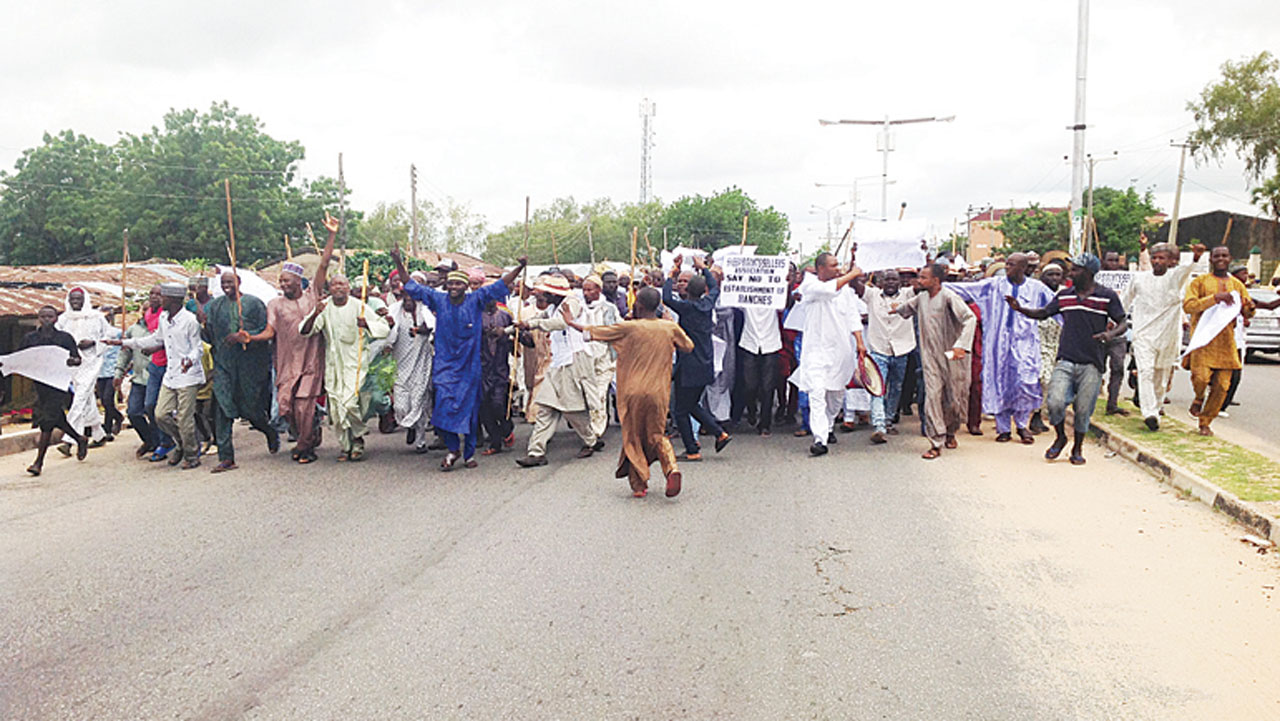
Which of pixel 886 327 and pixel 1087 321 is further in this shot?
pixel 886 327

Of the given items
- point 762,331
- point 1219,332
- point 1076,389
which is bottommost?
point 1076,389

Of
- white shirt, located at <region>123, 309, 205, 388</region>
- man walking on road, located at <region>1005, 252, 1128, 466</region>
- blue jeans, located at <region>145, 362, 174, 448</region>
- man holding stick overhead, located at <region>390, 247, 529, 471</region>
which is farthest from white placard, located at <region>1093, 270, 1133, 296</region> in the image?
blue jeans, located at <region>145, 362, 174, 448</region>

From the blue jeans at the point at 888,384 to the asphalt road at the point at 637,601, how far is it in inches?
79.7

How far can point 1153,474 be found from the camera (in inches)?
333

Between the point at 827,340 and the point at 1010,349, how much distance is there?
2153mm

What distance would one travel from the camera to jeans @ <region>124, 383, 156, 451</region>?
10242mm

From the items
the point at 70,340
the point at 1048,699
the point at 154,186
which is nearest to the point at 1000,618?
the point at 1048,699

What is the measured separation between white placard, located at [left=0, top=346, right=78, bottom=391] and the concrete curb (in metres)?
10.0

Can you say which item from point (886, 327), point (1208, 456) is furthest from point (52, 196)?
point (1208, 456)

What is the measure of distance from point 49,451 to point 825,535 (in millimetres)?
9025

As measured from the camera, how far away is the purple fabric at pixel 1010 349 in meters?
10.4

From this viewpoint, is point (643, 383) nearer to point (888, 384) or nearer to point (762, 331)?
point (762, 331)

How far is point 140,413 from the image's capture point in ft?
33.8

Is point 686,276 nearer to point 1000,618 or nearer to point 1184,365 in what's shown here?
point 1184,365
